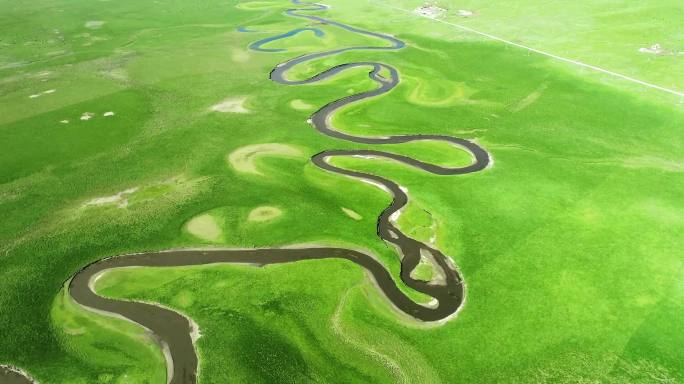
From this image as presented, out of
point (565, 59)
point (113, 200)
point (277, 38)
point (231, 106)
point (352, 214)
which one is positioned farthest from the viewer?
point (277, 38)

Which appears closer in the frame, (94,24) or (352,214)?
(352,214)

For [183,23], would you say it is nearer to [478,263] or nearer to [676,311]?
[478,263]

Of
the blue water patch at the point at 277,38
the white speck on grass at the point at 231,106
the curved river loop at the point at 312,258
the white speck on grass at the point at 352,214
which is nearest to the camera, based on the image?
the curved river loop at the point at 312,258

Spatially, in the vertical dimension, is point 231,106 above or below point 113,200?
above

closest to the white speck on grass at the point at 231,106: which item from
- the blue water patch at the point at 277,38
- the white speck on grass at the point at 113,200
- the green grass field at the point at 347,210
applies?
the green grass field at the point at 347,210

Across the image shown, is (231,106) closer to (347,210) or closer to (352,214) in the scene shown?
(347,210)

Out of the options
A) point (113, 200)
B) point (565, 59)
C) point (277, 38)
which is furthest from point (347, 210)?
point (277, 38)

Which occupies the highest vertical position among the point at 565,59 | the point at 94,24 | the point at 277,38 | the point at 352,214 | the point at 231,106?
the point at 565,59

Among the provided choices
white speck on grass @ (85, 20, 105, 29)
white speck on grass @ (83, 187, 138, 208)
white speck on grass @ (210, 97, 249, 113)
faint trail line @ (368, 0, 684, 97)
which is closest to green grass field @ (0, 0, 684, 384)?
white speck on grass @ (83, 187, 138, 208)

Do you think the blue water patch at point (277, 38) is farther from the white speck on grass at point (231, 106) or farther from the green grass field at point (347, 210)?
the white speck on grass at point (231, 106)
